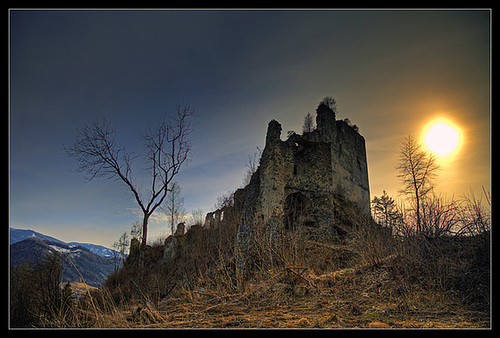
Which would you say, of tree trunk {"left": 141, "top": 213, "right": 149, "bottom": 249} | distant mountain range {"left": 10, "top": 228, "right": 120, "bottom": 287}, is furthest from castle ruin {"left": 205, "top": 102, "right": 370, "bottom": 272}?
distant mountain range {"left": 10, "top": 228, "right": 120, "bottom": 287}

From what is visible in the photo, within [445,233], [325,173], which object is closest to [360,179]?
[325,173]

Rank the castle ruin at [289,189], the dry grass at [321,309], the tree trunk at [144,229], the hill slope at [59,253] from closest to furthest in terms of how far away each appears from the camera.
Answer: the dry grass at [321,309]
the hill slope at [59,253]
the tree trunk at [144,229]
the castle ruin at [289,189]

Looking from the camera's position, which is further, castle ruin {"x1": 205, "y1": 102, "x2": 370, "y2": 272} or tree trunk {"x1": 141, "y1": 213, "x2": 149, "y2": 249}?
castle ruin {"x1": 205, "y1": 102, "x2": 370, "y2": 272}

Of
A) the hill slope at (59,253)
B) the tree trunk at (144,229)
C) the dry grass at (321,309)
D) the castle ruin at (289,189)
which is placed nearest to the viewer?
the dry grass at (321,309)

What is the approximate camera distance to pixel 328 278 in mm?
5617

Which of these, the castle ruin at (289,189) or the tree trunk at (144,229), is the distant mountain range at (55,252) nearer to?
the tree trunk at (144,229)

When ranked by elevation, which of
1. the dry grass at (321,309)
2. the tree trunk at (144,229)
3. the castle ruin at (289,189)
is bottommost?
the dry grass at (321,309)

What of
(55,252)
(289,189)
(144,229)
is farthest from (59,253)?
(289,189)

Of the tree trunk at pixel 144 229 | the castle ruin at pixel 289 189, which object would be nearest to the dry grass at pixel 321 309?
the tree trunk at pixel 144 229

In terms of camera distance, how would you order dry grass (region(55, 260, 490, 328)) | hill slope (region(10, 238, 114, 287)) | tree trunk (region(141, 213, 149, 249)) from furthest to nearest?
tree trunk (region(141, 213, 149, 249)), hill slope (region(10, 238, 114, 287)), dry grass (region(55, 260, 490, 328))

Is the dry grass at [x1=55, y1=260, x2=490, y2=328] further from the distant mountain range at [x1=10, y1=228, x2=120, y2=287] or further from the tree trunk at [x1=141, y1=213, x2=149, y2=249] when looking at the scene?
the tree trunk at [x1=141, y1=213, x2=149, y2=249]

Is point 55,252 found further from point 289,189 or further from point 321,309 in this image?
point 289,189

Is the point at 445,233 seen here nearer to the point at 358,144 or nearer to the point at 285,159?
the point at 285,159
